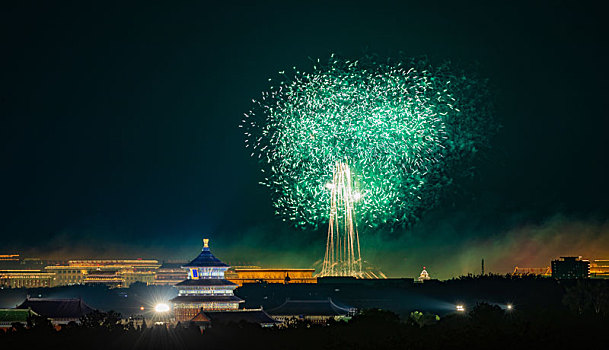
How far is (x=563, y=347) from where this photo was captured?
93562 millimetres

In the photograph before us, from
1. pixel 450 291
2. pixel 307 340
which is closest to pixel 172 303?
pixel 307 340

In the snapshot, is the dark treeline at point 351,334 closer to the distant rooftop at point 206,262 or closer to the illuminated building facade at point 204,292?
the illuminated building facade at point 204,292

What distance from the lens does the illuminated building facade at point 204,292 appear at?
128000 mm

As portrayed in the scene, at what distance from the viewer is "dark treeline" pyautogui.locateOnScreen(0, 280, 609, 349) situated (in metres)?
94.5

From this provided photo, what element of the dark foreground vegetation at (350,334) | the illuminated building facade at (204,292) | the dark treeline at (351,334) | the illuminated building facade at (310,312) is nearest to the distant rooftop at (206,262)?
the illuminated building facade at (204,292)

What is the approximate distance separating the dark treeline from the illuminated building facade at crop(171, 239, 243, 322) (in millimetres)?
7565

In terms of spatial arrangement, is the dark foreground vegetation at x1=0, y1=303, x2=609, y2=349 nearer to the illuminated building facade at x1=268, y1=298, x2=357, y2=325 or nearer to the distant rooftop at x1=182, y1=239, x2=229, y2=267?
the distant rooftop at x1=182, y1=239, x2=229, y2=267

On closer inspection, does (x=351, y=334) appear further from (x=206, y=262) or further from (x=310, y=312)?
(x=310, y=312)

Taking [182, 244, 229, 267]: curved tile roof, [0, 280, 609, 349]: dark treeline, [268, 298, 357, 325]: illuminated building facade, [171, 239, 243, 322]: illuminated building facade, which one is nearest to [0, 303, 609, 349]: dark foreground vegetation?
[0, 280, 609, 349]: dark treeline

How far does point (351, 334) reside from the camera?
106 m

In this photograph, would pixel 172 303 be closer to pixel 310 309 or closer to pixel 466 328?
pixel 310 309

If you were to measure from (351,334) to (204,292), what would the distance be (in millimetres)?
27866

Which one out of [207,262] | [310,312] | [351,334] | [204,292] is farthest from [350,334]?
[310,312]

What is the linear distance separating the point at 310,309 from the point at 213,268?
1496 centimetres
